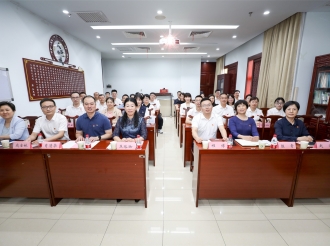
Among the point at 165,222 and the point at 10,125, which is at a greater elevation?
the point at 10,125

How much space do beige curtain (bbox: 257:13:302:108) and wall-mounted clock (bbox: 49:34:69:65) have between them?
594cm

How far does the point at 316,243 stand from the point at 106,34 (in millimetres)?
6113

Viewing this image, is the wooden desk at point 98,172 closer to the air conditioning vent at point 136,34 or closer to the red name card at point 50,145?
the red name card at point 50,145

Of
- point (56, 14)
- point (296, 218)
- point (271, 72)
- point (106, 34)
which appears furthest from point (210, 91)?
point (296, 218)

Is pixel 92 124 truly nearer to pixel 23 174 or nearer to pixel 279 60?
pixel 23 174

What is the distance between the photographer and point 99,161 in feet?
5.82

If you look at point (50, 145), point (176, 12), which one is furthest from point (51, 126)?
point (176, 12)

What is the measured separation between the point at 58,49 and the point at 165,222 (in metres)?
5.18

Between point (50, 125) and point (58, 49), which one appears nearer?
point (50, 125)

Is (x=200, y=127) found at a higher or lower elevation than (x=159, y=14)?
lower

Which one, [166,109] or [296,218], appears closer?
[296,218]

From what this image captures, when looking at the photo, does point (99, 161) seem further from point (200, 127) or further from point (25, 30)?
point (25, 30)

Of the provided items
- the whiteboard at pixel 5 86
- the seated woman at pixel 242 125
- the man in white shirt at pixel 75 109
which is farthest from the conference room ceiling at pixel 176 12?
the seated woman at pixel 242 125

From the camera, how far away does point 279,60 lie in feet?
14.1
